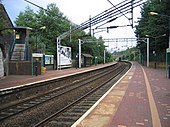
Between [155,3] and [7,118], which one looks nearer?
[7,118]

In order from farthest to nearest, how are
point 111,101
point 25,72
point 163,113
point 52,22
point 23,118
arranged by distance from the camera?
point 52,22, point 25,72, point 111,101, point 23,118, point 163,113

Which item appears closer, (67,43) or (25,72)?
(25,72)

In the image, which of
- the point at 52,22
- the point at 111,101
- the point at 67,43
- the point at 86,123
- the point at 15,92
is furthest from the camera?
the point at 67,43

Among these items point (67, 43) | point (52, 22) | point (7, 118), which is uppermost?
point (52, 22)

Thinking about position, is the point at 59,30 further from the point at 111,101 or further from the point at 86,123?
the point at 86,123

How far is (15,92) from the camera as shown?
15.4 m

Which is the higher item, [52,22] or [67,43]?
[52,22]

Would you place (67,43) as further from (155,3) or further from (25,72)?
(25,72)

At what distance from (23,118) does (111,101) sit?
408cm

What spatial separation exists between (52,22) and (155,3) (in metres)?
20.0

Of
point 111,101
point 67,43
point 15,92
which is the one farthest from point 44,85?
point 67,43

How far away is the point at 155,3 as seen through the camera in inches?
1679

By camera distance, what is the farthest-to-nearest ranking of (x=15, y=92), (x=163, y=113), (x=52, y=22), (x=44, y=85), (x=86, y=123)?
(x=52, y=22)
(x=44, y=85)
(x=15, y=92)
(x=163, y=113)
(x=86, y=123)

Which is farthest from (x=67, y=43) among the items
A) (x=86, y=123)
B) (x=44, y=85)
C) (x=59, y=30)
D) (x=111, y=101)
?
(x=86, y=123)
